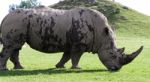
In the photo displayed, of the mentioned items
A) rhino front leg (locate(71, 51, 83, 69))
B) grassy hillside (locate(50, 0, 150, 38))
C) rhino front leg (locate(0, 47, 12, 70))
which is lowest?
grassy hillside (locate(50, 0, 150, 38))

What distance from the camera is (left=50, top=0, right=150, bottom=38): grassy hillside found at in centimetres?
10776

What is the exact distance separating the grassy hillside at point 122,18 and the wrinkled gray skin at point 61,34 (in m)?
79.0

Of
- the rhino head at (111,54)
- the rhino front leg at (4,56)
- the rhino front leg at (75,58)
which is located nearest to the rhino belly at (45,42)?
the rhino front leg at (75,58)

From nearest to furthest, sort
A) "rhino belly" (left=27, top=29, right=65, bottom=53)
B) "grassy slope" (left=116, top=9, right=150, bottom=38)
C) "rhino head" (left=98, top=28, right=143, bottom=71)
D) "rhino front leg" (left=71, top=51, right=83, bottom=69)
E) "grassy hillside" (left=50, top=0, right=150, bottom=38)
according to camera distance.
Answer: "rhino head" (left=98, top=28, right=143, bottom=71) → "rhino belly" (left=27, top=29, right=65, bottom=53) → "rhino front leg" (left=71, top=51, right=83, bottom=69) → "grassy slope" (left=116, top=9, right=150, bottom=38) → "grassy hillside" (left=50, top=0, right=150, bottom=38)

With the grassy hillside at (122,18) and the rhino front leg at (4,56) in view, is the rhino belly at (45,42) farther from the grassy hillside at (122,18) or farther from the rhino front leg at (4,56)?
the grassy hillside at (122,18)

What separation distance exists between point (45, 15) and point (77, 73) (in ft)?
11.8

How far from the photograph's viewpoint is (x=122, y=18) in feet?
404

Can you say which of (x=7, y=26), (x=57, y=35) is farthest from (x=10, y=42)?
(x=57, y=35)

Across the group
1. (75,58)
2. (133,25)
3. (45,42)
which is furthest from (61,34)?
(133,25)

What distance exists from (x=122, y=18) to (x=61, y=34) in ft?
330

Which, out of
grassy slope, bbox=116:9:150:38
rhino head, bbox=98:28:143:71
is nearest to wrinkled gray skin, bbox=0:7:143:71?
rhino head, bbox=98:28:143:71

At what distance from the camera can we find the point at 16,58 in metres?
24.4

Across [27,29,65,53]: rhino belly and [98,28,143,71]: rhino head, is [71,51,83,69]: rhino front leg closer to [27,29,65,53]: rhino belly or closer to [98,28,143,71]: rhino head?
[27,29,65,53]: rhino belly

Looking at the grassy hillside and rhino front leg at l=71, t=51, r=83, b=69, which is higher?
rhino front leg at l=71, t=51, r=83, b=69
